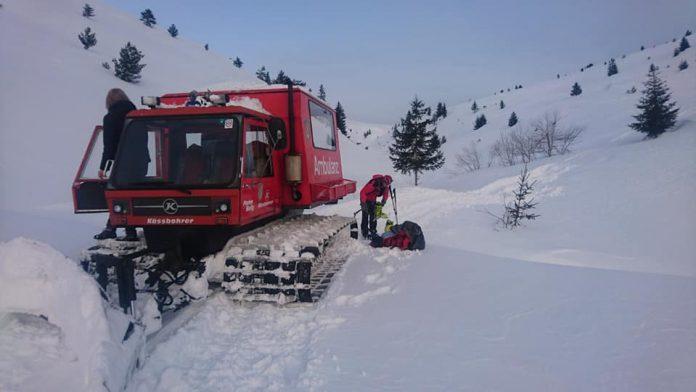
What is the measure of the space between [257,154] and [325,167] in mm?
2265

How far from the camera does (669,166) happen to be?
13883mm

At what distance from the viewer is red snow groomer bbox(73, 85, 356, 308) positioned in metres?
4.82

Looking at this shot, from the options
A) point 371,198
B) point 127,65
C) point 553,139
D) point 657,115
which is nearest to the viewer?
point 371,198

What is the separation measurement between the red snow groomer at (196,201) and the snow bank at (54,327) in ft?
4.62

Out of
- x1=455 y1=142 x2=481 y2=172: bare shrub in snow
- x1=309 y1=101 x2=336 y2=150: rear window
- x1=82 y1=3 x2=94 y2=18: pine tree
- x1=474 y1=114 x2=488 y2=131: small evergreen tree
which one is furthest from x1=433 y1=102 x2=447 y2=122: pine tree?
x1=309 y1=101 x2=336 y2=150: rear window

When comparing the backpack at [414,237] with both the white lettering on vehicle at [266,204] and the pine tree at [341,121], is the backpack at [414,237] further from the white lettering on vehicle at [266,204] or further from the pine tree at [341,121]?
the pine tree at [341,121]

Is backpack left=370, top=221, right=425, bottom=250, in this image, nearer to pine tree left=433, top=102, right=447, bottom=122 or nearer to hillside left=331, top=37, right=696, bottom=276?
hillside left=331, top=37, right=696, bottom=276

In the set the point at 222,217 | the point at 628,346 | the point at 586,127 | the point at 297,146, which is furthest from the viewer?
the point at 586,127

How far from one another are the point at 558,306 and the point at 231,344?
3487 mm

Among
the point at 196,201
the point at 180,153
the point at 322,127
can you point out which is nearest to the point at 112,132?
the point at 180,153

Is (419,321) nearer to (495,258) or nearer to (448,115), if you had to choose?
(495,258)

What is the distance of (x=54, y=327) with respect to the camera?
2705 millimetres

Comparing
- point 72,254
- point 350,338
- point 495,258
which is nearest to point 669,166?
point 495,258

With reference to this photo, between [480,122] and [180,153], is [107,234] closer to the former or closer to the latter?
[180,153]
